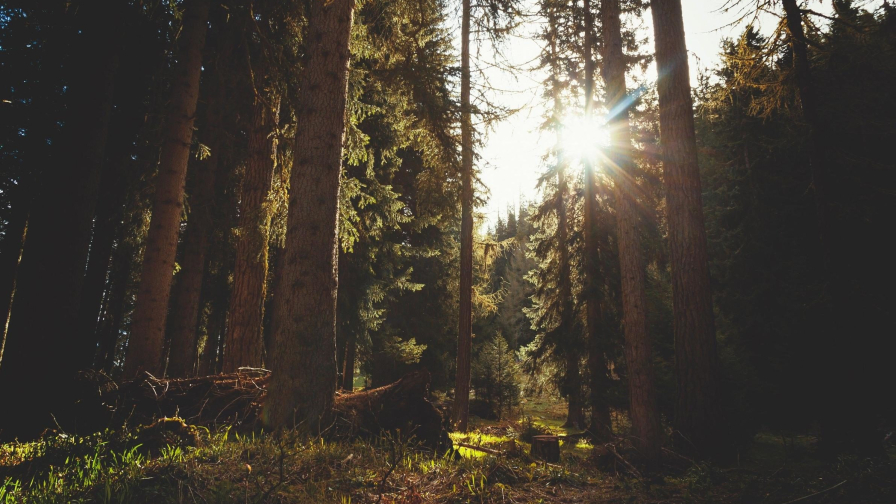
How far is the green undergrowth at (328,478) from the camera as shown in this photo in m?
2.41

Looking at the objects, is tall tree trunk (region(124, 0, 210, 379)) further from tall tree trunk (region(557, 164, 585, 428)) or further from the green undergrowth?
tall tree trunk (region(557, 164, 585, 428))

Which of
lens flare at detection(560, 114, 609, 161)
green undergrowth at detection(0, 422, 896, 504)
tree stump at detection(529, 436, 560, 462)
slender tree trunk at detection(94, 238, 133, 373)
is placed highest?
lens flare at detection(560, 114, 609, 161)

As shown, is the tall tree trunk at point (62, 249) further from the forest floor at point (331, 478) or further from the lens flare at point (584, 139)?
the lens flare at point (584, 139)

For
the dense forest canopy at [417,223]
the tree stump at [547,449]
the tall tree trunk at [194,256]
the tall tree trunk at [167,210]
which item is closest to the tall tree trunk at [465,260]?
the dense forest canopy at [417,223]

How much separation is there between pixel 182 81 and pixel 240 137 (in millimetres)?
5085

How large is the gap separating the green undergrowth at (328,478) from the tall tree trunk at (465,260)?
8528 millimetres

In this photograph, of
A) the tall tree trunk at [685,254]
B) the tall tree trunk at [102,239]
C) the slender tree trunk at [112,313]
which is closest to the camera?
the tall tree trunk at [685,254]

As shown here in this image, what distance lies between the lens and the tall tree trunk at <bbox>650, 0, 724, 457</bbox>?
5.84 m

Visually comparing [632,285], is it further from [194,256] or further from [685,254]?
[194,256]

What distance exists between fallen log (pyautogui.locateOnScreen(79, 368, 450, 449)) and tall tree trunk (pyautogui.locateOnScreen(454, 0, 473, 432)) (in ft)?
23.1

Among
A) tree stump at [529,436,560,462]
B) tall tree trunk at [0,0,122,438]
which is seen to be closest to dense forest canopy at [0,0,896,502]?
tall tree trunk at [0,0,122,438]

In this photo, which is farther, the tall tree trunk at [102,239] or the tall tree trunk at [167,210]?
the tall tree trunk at [102,239]

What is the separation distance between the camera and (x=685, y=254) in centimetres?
642

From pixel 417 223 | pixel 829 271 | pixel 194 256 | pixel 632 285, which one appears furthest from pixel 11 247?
pixel 829 271
